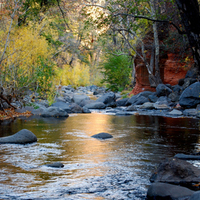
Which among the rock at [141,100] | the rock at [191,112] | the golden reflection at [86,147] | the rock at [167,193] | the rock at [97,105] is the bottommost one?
the rock at [167,193]

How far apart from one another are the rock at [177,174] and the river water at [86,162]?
9.9 inches

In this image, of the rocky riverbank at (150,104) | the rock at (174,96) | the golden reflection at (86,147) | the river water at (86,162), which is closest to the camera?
the river water at (86,162)

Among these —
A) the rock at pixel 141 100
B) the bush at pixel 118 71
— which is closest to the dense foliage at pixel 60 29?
the bush at pixel 118 71

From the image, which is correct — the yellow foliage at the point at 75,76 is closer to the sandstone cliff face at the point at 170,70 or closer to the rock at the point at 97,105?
the sandstone cliff face at the point at 170,70

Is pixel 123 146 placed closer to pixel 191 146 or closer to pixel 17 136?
pixel 191 146

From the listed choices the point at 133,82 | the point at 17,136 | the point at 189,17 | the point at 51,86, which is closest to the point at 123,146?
the point at 17,136

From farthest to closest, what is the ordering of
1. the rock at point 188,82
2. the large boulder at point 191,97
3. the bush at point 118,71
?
the bush at point 118,71
the rock at point 188,82
the large boulder at point 191,97

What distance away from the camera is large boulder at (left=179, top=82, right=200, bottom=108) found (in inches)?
575

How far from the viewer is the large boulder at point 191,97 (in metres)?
14.6

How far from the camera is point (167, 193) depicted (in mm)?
3525

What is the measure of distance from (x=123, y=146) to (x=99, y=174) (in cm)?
227

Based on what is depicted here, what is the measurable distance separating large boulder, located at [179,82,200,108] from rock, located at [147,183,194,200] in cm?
1175

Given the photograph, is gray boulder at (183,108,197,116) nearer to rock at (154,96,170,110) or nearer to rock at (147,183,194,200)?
rock at (154,96,170,110)

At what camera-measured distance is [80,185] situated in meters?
4.06
